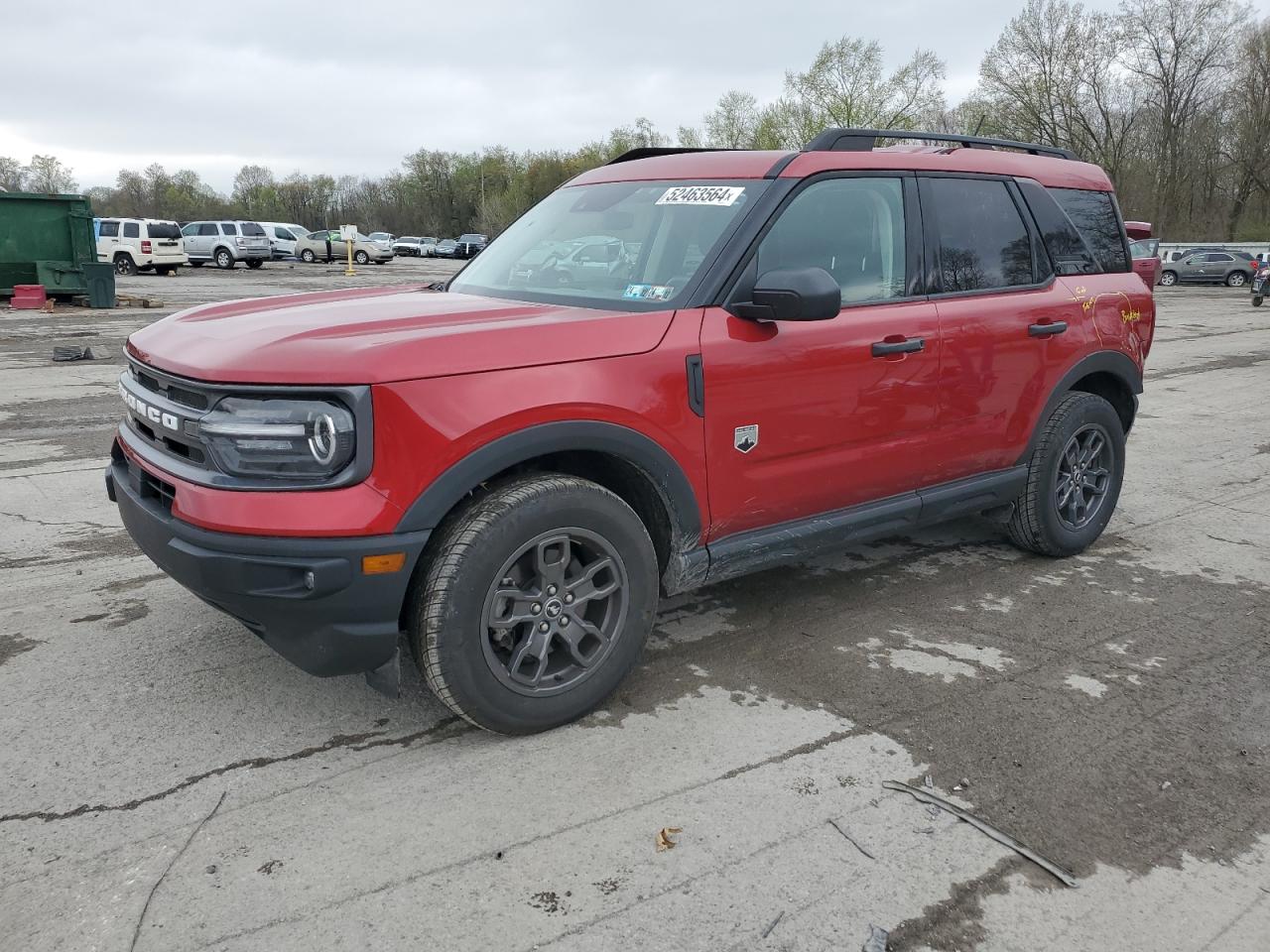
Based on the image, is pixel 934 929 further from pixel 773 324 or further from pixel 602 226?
pixel 602 226

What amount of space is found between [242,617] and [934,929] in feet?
6.68

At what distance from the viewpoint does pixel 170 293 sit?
24.3 m

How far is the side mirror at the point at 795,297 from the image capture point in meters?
3.26

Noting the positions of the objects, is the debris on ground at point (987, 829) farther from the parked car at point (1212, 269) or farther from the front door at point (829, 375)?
the parked car at point (1212, 269)

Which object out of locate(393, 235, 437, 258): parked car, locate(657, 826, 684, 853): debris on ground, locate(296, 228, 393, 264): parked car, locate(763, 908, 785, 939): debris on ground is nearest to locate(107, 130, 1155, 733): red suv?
locate(657, 826, 684, 853): debris on ground

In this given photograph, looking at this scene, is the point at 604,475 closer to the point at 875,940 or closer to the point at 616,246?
the point at 616,246

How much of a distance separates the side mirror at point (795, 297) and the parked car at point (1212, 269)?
38.3 m

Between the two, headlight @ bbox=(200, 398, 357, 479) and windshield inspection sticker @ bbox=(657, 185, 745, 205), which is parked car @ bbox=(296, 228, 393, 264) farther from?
headlight @ bbox=(200, 398, 357, 479)

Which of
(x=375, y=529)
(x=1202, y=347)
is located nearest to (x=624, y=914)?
(x=375, y=529)

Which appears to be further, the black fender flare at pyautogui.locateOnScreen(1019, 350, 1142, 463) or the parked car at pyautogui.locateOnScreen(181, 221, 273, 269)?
the parked car at pyautogui.locateOnScreen(181, 221, 273, 269)

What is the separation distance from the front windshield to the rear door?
1.04m

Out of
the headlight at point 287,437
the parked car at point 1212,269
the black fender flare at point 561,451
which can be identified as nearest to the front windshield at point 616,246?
the black fender flare at point 561,451

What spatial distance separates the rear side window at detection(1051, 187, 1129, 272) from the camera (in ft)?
16.0

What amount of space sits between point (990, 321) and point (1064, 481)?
3.72ft
